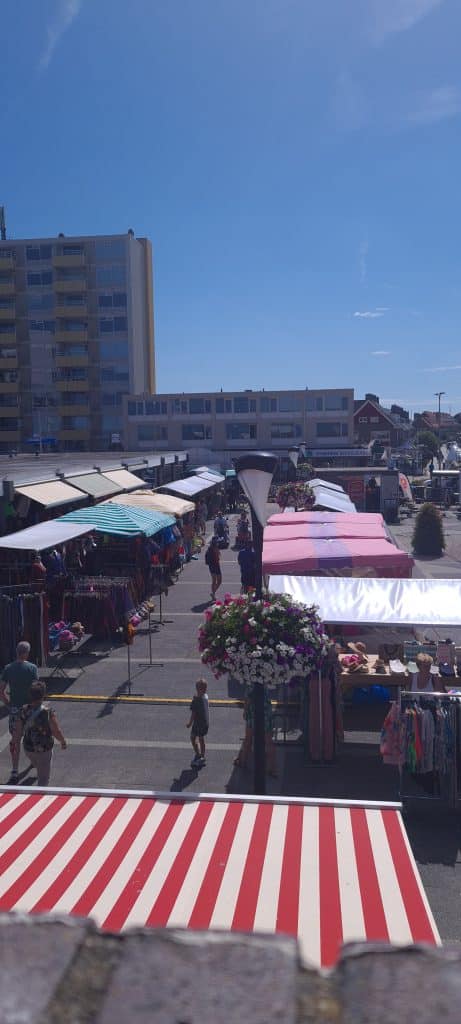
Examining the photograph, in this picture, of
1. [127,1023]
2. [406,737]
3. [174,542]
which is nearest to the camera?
[127,1023]

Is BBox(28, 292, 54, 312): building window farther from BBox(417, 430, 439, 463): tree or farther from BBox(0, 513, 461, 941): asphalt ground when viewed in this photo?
BBox(0, 513, 461, 941): asphalt ground

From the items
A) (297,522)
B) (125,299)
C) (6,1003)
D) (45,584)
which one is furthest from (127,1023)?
(125,299)

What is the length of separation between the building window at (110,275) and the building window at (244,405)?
1596cm

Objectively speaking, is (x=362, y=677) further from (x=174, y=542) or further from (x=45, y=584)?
(x=174, y=542)

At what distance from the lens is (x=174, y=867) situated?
4480mm

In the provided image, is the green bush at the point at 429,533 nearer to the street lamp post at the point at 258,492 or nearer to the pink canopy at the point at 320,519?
the pink canopy at the point at 320,519

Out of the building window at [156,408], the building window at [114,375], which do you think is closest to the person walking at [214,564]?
the building window at [156,408]

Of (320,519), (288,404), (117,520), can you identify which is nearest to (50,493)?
(117,520)

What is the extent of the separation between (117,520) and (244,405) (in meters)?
39.1

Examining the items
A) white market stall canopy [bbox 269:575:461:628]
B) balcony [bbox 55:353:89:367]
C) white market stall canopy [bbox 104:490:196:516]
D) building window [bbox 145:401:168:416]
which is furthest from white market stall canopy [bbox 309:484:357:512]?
balcony [bbox 55:353:89:367]

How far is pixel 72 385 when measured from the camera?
61969 mm

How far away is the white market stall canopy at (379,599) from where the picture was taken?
30.6ft

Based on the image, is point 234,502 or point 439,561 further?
point 234,502

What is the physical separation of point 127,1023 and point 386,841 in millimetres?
4186
